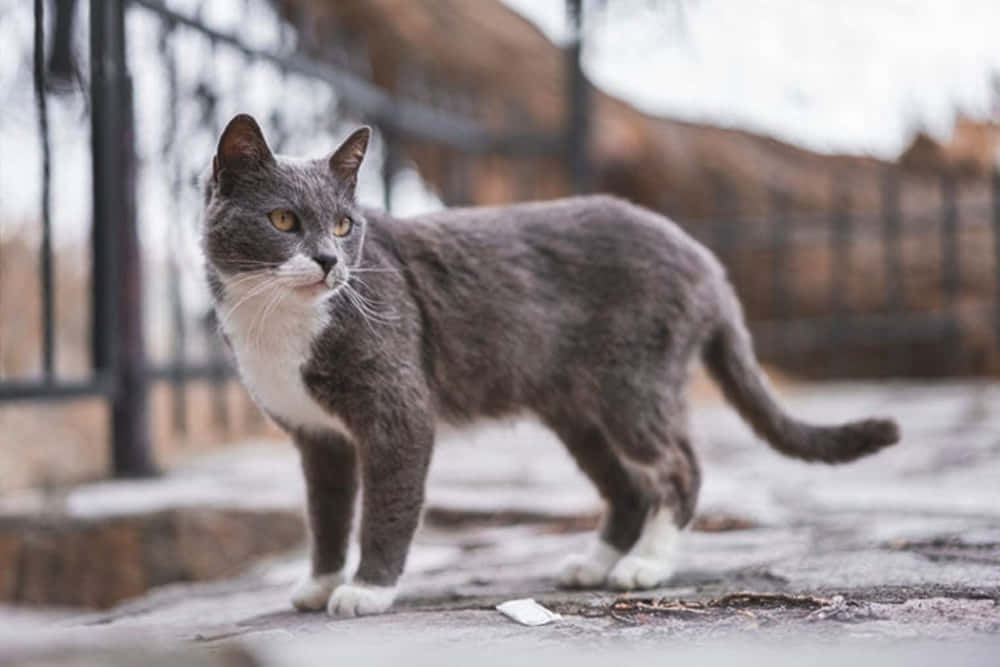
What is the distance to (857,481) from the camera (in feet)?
12.2

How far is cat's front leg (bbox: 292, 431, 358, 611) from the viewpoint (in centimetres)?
247

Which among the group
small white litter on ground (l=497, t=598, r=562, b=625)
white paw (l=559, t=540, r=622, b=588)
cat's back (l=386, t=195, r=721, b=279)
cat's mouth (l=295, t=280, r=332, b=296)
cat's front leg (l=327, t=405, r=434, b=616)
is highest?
cat's back (l=386, t=195, r=721, b=279)

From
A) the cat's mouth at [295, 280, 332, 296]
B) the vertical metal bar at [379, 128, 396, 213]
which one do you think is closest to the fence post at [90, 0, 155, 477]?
the vertical metal bar at [379, 128, 396, 213]

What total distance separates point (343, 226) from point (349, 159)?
0.60 feet

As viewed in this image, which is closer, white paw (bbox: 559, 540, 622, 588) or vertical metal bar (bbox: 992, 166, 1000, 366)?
white paw (bbox: 559, 540, 622, 588)

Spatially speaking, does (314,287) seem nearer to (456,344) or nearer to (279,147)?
(456,344)

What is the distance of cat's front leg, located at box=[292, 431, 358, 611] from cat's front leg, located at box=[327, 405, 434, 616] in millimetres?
240

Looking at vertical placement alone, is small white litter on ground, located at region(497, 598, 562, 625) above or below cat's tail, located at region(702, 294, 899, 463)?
below

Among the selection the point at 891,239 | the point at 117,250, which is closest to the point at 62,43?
the point at 117,250

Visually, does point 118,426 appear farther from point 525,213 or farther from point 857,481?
point 857,481

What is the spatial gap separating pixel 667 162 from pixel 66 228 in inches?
204

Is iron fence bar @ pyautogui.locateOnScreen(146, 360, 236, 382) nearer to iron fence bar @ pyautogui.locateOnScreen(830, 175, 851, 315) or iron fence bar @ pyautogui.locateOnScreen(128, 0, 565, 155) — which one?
iron fence bar @ pyautogui.locateOnScreen(128, 0, 565, 155)

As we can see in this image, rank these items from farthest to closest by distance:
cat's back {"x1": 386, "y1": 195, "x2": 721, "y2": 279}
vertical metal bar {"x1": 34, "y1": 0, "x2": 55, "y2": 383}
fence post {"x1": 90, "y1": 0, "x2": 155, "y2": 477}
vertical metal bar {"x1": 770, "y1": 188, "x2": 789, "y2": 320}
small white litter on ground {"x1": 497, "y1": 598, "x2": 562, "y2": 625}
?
1. vertical metal bar {"x1": 770, "y1": 188, "x2": 789, "y2": 320}
2. fence post {"x1": 90, "y1": 0, "x2": 155, "y2": 477}
3. vertical metal bar {"x1": 34, "y1": 0, "x2": 55, "y2": 383}
4. cat's back {"x1": 386, "y1": 195, "x2": 721, "y2": 279}
5. small white litter on ground {"x1": 497, "y1": 598, "x2": 562, "y2": 625}

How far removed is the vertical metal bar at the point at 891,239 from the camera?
24.5 ft
